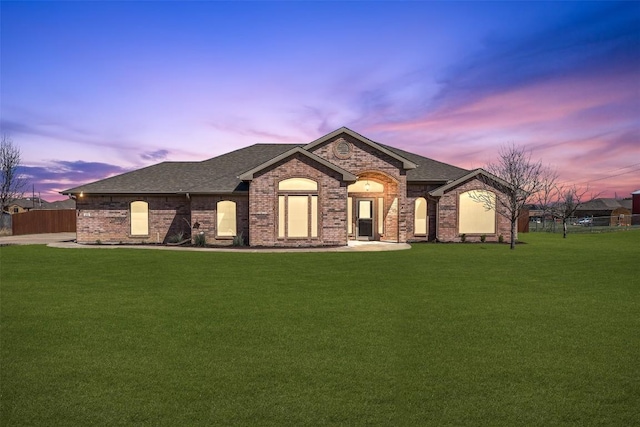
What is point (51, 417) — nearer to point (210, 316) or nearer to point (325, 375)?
point (325, 375)

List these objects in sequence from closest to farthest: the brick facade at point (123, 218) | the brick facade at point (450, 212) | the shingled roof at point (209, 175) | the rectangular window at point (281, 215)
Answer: the rectangular window at point (281, 215)
the shingled roof at point (209, 175)
the brick facade at point (123, 218)
the brick facade at point (450, 212)

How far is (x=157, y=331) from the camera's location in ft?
24.2

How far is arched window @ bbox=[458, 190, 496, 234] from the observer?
88.2 feet

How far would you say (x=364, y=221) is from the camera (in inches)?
1077

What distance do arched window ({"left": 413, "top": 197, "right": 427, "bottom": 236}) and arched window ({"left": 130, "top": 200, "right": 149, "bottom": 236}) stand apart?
16.2 meters

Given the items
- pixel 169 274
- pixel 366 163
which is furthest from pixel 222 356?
pixel 366 163

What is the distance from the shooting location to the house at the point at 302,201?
2297 cm

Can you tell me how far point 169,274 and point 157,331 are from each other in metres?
6.64

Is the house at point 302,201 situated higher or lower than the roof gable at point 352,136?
lower

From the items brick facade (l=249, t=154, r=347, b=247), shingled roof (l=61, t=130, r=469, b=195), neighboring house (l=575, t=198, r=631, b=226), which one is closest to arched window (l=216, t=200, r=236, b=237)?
shingled roof (l=61, t=130, r=469, b=195)

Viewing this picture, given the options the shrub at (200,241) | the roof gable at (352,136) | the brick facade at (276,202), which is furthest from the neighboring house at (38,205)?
the roof gable at (352,136)

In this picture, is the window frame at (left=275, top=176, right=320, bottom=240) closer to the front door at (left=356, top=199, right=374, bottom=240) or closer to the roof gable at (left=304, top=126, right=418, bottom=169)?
the roof gable at (left=304, top=126, right=418, bottom=169)

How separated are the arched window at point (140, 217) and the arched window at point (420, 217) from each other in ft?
53.1

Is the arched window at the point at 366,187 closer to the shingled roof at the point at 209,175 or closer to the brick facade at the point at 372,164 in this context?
the brick facade at the point at 372,164
